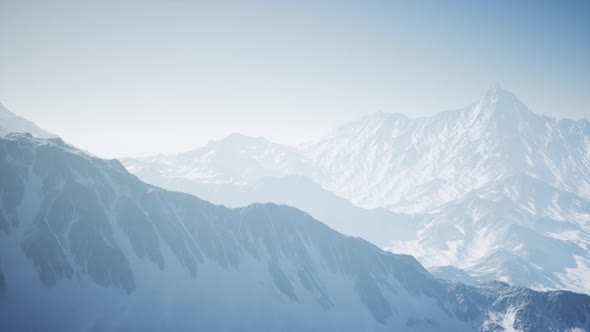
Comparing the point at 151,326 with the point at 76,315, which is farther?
the point at 151,326

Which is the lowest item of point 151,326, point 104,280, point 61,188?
point 151,326

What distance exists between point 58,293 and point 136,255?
106 ft

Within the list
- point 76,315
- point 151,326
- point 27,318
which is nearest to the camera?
point 27,318

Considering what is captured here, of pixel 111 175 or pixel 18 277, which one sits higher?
pixel 111 175

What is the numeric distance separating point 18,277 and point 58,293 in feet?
43.5

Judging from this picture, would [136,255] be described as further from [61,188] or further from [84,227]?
[61,188]

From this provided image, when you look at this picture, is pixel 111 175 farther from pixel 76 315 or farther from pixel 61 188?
pixel 76 315

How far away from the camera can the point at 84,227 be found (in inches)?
6801

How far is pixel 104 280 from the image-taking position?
167 meters

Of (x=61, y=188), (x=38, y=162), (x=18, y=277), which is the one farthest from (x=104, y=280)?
(x=38, y=162)

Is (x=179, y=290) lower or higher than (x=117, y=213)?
lower

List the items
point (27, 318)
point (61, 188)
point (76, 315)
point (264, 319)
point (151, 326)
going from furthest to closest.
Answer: point (264, 319) → point (61, 188) → point (151, 326) → point (76, 315) → point (27, 318)

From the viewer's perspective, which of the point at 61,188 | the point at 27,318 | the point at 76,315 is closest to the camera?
the point at 27,318

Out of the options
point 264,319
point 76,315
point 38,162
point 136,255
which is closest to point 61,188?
point 38,162
